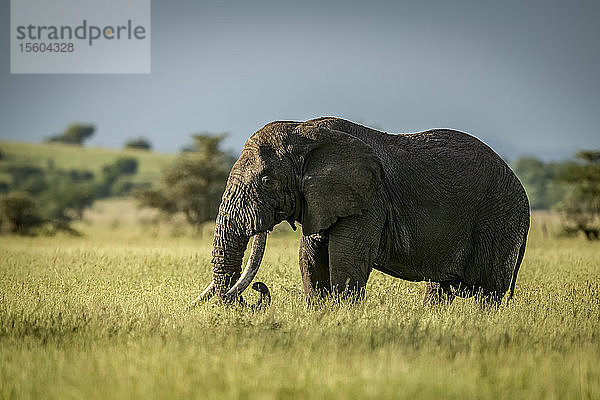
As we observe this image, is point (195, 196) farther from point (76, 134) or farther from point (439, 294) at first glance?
point (76, 134)

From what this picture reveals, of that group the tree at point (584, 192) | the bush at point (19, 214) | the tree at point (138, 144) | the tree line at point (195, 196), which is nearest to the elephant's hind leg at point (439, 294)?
the tree line at point (195, 196)

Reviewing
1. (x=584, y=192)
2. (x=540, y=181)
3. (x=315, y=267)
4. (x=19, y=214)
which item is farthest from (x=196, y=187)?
(x=540, y=181)

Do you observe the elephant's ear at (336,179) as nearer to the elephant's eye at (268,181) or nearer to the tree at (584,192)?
the elephant's eye at (268,181)

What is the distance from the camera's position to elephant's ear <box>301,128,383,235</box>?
9.70 meters

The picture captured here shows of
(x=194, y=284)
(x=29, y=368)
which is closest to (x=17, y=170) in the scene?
(x=194, y=284)

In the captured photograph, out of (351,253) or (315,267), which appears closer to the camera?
(351,253)

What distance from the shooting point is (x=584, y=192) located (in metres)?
37.2

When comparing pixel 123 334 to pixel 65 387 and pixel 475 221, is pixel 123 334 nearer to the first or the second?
pixel 65 387

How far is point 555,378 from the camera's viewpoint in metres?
7.02

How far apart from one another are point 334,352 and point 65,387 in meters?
2.41

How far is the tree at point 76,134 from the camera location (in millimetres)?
109375

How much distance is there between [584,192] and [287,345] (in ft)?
105

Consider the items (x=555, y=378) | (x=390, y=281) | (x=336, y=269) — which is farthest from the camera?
(x=390, y=281)

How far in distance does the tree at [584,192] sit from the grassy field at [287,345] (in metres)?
21.2
